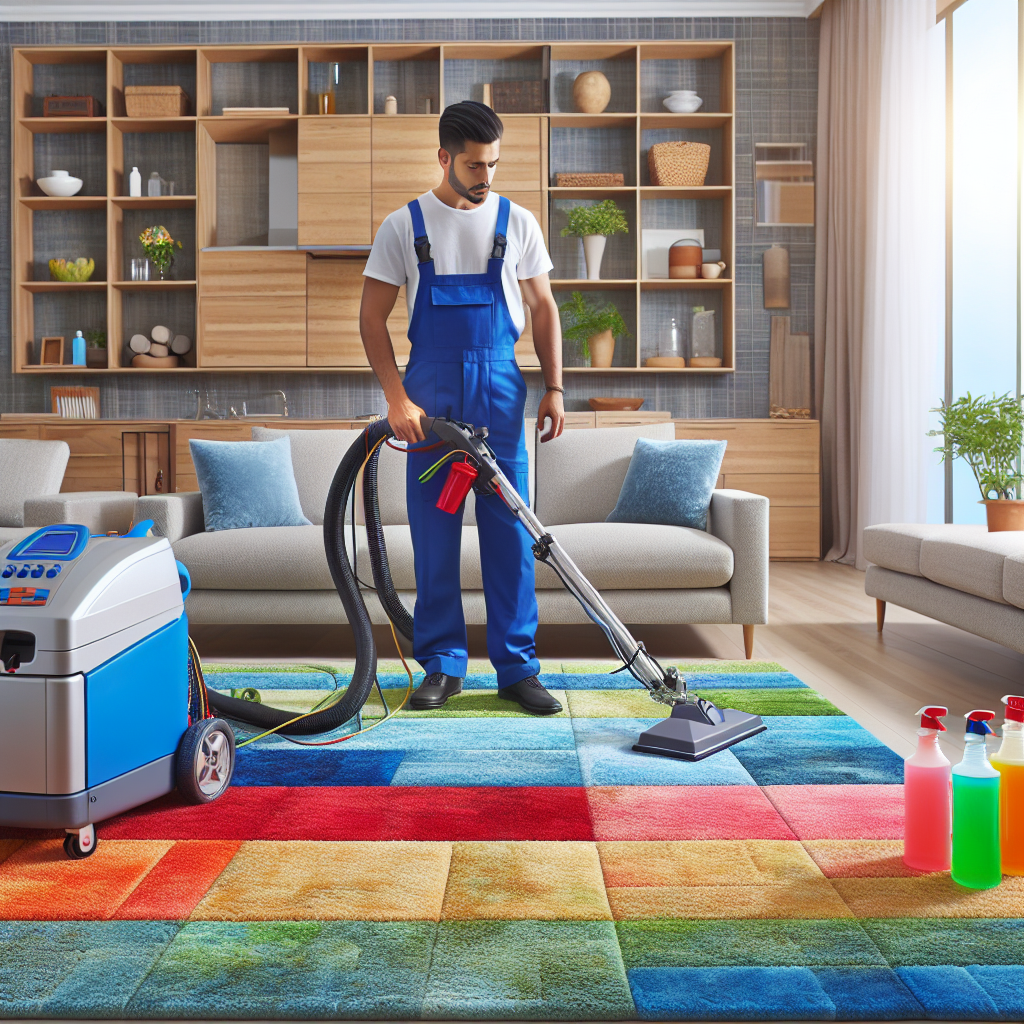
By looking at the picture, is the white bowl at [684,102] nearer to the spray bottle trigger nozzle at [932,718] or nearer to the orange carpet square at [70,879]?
the spray bottle trigger nozzle at [932,718]

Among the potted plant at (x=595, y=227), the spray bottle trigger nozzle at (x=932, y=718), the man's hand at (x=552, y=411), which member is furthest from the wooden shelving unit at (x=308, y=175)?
the spray bottle trigger nozzle at (x=932, y=718)

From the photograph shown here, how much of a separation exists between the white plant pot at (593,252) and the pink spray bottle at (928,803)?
4.55 m

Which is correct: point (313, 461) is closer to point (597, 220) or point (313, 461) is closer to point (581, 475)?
point (581, 475)

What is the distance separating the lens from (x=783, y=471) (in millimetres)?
5430

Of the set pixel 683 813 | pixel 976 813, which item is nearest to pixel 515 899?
pixel 683 813

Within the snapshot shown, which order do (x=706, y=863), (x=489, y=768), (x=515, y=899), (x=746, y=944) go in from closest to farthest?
(x=746, y=944)
(x=515, y=899)
(x=706, y=863)
(x=489, y=768)

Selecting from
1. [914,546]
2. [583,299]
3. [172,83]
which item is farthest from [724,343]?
[172,83]

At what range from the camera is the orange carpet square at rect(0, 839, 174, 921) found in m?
1.34

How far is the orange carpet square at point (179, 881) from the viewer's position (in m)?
1.33

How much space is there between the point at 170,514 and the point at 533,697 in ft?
4.81

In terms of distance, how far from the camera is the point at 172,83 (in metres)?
5.86

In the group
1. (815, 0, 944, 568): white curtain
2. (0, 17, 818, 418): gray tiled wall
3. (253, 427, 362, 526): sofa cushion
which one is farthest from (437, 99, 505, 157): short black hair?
(0, 17, 818, 418): gray tiled wall

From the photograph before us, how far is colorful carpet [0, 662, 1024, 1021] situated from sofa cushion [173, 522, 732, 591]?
954 millimetres

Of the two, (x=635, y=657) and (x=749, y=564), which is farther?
(x=749, y=564)
